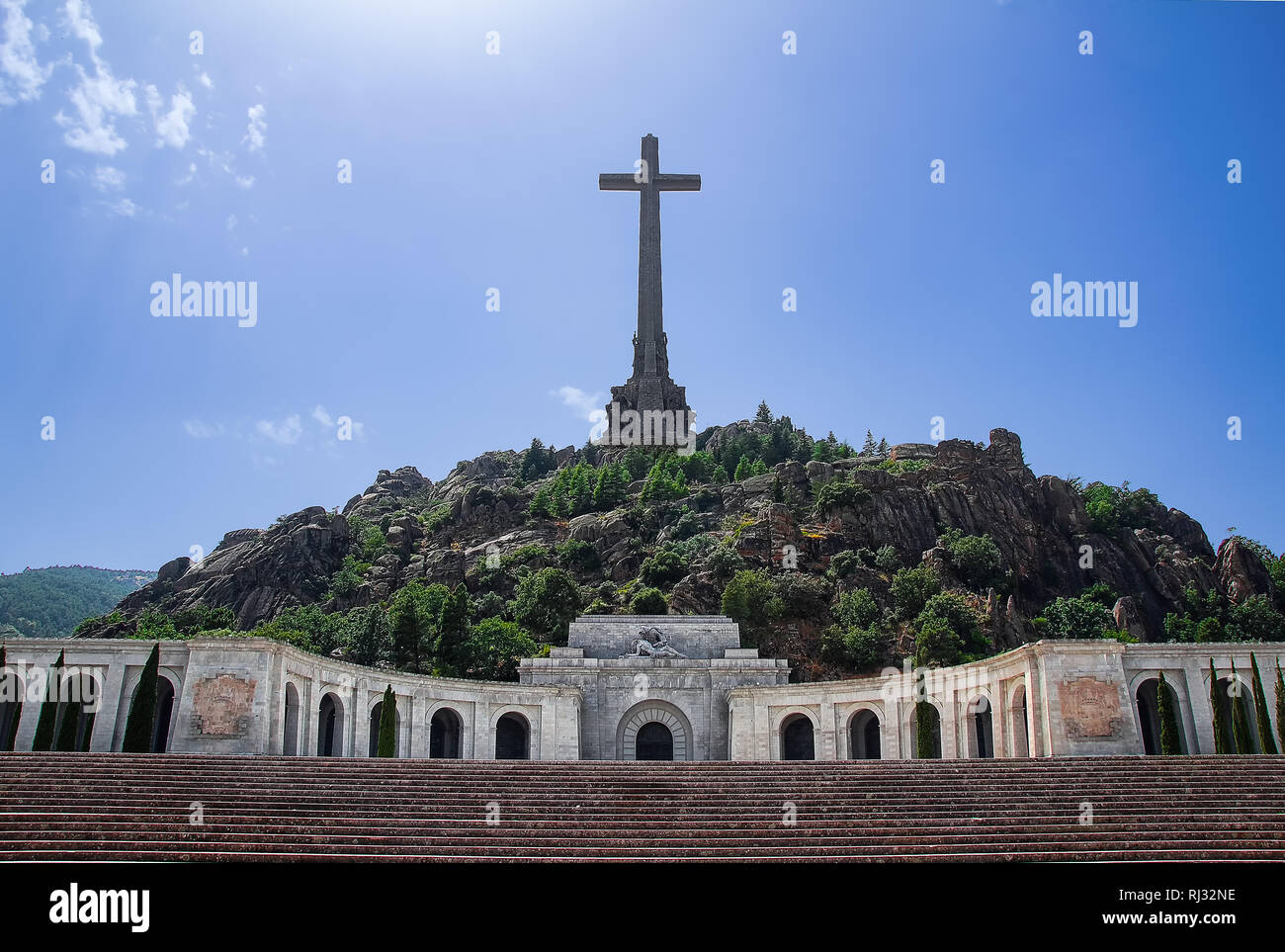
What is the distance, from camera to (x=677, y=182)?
90.1m

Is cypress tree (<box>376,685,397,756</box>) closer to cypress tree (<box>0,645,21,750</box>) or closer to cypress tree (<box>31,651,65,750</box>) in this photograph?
cypress tree (<box>31,651,65,750</box>)

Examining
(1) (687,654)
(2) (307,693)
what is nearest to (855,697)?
(1) (687,654)

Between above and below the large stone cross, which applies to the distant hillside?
below

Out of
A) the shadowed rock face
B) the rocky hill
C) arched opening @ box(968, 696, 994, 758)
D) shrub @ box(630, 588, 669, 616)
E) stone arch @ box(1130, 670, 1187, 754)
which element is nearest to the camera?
stone arch @ box(1130, 670, 1187, 754)

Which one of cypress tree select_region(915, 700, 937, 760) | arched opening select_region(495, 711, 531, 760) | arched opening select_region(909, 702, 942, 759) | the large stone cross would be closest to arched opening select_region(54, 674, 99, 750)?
arched opening select_region(495, 711, 531, 760)

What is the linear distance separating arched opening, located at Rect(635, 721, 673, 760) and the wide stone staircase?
52.9 ft

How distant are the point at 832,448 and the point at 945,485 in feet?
83.5

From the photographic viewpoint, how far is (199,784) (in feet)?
79.3

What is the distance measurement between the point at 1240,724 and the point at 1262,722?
58cm

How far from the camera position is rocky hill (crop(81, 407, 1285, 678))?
219 feet

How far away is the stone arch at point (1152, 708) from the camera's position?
32.0 metres
